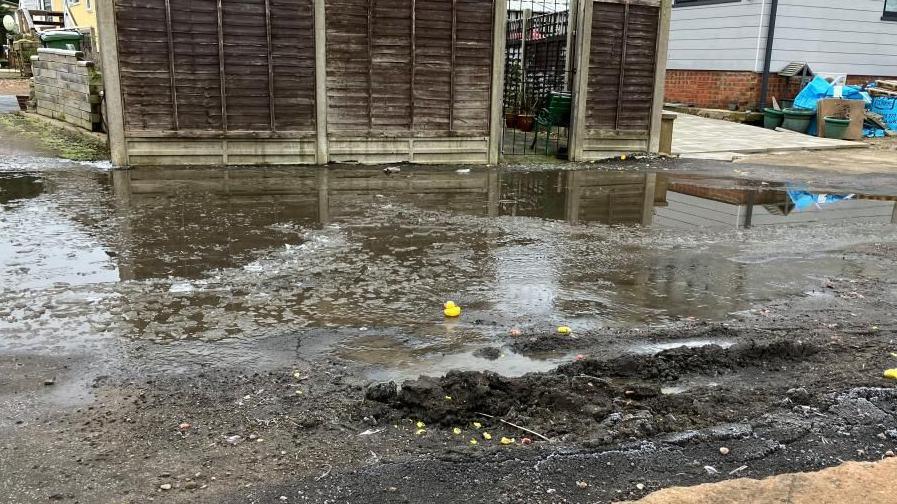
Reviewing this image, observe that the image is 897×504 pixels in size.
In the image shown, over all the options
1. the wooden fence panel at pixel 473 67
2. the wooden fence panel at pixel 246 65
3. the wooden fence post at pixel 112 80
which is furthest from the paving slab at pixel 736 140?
the wooden fence post at pixel 112 80

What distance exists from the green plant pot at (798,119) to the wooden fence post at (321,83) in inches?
529

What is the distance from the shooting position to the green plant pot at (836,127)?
1795cm

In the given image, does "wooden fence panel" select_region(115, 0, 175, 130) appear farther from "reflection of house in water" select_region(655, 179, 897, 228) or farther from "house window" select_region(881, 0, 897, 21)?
"house window" select_region(881, 0, 897, 21)

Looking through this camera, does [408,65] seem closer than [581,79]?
Yes

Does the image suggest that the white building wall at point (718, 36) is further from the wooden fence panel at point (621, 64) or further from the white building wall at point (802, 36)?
the wooden fence panel at point (621, 64)

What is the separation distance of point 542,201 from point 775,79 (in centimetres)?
1313

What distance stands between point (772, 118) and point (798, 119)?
664 millimetres

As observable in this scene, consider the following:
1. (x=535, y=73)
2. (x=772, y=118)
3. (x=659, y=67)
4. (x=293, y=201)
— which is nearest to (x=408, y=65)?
(x=293, y=201)

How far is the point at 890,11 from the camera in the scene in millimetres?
20047

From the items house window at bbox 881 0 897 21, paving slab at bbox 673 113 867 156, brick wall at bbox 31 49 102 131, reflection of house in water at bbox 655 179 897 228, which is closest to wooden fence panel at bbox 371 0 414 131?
reflection of house in water at bbox 655 179 897 228

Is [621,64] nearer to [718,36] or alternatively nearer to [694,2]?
→ [718,36]

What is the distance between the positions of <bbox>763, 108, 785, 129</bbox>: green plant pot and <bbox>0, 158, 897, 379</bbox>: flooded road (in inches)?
360

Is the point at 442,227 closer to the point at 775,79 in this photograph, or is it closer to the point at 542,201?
the point at 542,201

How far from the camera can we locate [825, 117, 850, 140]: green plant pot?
1795cm
